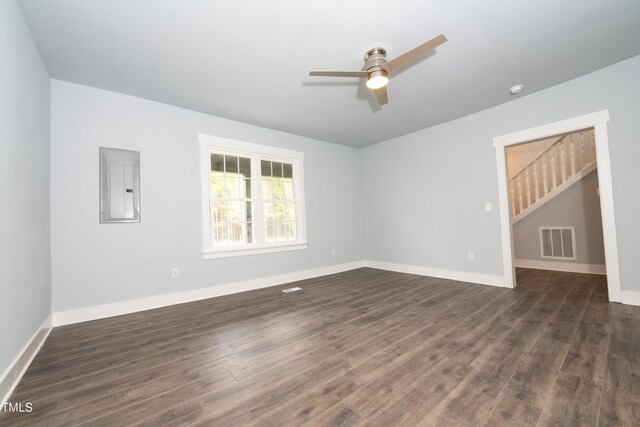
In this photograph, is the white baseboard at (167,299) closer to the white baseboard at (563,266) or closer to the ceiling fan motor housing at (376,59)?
the ceiling fan motor housing at (376,59)

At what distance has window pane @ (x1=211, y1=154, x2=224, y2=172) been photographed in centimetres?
387

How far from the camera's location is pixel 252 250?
13.3ft

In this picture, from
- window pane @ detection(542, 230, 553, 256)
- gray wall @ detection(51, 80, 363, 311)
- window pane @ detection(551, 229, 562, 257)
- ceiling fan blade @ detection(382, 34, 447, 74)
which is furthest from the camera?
window pane @ detection(542, 230, 553, 256)

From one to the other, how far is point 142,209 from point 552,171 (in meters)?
→ 6.76

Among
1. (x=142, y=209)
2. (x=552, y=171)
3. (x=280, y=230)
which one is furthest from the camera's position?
(x=552, y=171)

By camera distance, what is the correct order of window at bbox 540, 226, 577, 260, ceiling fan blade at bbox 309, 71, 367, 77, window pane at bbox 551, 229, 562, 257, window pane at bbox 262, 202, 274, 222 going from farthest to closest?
window pane at bbox 551, 229, 562, 257 → window at bbox 540, 226, 577, 260 → window pane at bbox 262, 202, 274, 222 → ceiling fan blade at bbox 309, 71, 367, 77

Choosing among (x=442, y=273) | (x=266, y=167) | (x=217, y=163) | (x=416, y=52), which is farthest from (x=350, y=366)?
(x=266, y=167)

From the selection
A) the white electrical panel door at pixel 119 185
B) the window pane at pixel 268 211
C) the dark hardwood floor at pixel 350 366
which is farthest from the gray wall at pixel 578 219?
the white electrical panel door at pixel 119 185

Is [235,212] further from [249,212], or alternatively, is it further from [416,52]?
[416,52]

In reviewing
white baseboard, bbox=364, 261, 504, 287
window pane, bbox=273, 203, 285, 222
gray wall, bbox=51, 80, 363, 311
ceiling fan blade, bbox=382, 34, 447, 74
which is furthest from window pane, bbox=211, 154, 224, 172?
white baseboard, bbox=364, 261, 504, 287

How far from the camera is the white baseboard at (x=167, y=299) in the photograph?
277 centimetres

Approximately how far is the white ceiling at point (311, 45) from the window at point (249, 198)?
80 cm

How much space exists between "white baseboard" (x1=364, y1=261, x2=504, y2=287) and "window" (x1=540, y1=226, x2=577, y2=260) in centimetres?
197

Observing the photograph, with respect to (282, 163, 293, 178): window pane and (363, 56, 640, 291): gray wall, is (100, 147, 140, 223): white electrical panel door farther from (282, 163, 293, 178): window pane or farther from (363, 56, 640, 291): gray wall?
(363, 56, 640, 291): gray wall
